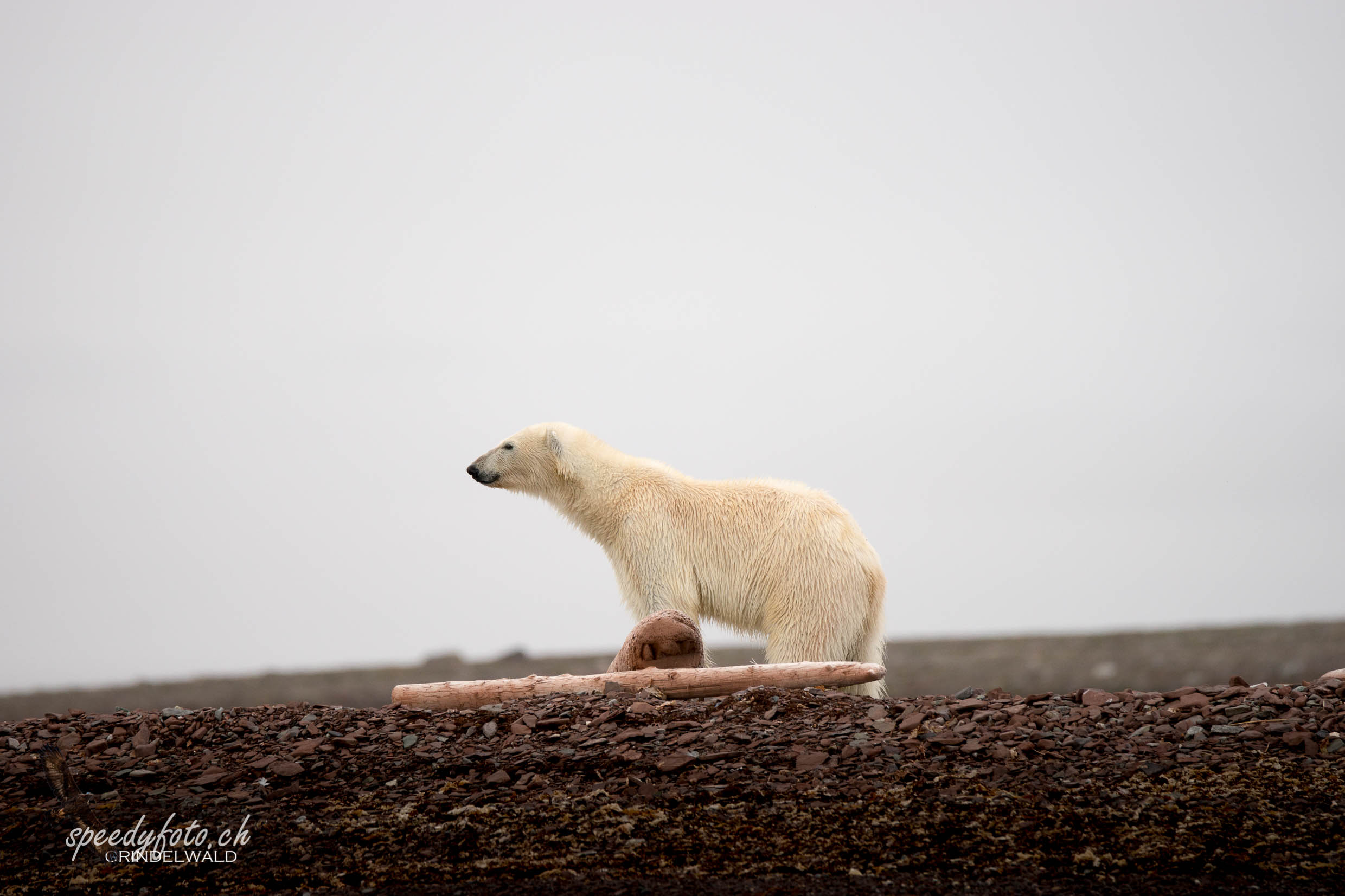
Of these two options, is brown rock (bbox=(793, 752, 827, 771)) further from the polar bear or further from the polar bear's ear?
the polar bear's ear

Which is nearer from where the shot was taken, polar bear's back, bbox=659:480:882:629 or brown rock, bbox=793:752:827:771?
brown rock, bbox=793:752:827:771

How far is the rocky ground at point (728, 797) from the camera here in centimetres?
466

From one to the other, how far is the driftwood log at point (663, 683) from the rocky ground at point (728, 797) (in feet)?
0.98

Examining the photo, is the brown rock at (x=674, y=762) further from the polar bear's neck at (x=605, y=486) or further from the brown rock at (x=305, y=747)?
the polar bear's neck at (x=605, y=486)

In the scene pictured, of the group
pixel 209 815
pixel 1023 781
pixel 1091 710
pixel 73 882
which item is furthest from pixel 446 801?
pixel 1091 710

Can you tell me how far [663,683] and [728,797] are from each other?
5.46ft

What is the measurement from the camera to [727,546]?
8906mm

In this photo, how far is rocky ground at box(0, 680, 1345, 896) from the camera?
4.66 meters

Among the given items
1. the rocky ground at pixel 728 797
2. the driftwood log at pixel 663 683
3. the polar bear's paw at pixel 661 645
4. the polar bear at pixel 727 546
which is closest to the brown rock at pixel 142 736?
the rocky ground at pixel 728 797

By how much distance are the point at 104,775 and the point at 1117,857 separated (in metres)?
5.36

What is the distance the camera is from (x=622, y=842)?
4832 mm

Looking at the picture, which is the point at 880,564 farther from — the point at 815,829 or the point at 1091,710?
the point at 815,829

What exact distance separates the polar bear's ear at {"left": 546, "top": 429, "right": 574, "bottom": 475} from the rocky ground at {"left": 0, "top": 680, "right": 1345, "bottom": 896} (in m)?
3.29

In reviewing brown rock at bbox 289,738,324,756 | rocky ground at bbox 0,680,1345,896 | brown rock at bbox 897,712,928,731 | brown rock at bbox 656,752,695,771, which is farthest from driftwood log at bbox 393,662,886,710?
brown rock at bbox 656,752,695,771
